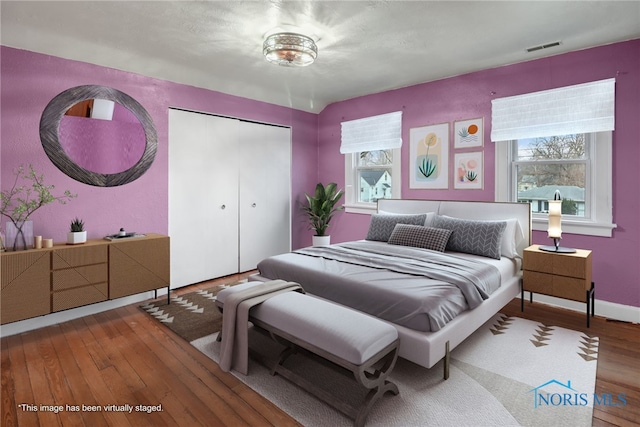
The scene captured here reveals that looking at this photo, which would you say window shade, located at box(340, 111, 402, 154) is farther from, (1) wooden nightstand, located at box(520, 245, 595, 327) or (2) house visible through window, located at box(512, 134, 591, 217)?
(1) wooden nightstand, located at box(520, 245, 595, 327)

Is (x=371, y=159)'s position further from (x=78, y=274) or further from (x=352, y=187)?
(x=78, y=274)

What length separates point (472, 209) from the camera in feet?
12.8

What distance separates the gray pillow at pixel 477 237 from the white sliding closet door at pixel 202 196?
2.77 metres

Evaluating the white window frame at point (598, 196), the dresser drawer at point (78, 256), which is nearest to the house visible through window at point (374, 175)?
the white window frame at point (598, 196)

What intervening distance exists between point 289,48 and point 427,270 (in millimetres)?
2142

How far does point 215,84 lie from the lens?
4332 millimetres

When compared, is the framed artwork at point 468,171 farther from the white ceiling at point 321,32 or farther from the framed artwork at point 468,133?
the white ceiling at point 321,32

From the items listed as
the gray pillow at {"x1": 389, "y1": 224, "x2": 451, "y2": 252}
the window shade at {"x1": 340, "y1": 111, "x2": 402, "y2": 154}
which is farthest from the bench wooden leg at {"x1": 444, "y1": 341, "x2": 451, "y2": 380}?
the window shade at {"x1": 340, "y1": 111, "x2": 402, "y2": 154}

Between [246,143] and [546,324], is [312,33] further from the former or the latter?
[546,324]

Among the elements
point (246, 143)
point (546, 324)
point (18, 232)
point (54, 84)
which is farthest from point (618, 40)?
point (18, 232)

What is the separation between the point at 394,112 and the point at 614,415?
381cm

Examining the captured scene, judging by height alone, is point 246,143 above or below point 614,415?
above

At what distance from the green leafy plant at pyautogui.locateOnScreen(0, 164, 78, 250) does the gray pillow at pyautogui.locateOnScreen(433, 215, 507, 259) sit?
3792 millimetres

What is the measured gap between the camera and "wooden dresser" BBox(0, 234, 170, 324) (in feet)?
9.00
